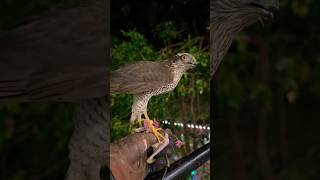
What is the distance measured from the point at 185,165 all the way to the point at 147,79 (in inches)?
3.8

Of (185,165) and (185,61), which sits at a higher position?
(185,61)

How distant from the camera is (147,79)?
1.63 ft

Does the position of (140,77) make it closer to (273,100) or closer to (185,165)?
(185,165)

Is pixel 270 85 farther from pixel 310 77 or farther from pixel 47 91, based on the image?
pixel 47 91

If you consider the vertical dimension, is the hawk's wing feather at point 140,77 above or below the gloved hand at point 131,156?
above

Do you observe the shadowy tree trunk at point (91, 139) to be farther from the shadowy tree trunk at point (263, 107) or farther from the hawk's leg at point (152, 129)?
the shadowy tree trunk at point (263, 107)

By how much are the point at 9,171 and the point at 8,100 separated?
0.40 meters

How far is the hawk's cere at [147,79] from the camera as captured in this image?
1.59 ft

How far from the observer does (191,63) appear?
52 cm

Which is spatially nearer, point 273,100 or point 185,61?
point 185,61

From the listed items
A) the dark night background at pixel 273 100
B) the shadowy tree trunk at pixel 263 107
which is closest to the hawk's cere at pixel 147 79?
the dark night background at pixel 273 100

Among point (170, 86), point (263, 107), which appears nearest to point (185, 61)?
point (170, 86)

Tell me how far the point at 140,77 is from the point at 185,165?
0.10m

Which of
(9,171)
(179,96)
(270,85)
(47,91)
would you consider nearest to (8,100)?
(47,91)
